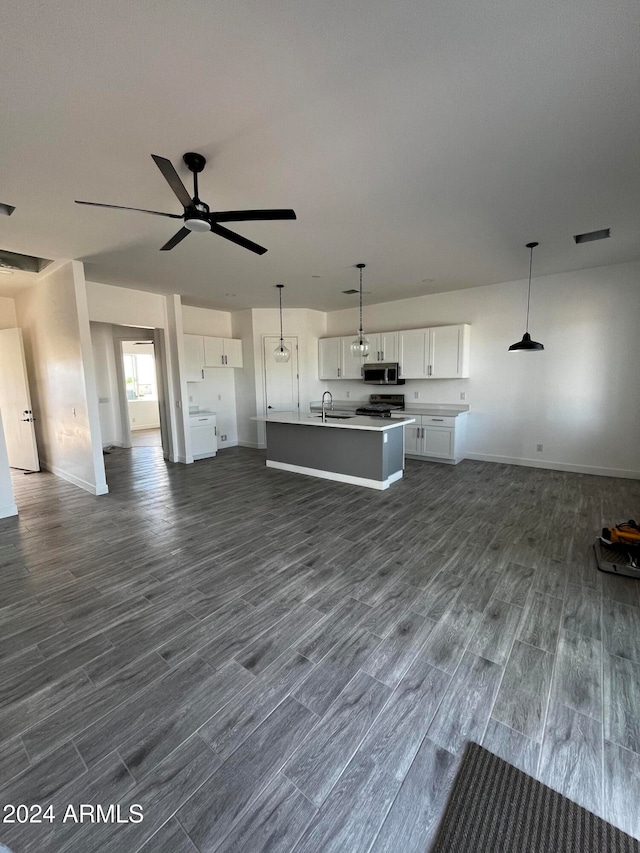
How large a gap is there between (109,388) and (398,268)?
6.60m

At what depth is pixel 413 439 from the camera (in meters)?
6.32

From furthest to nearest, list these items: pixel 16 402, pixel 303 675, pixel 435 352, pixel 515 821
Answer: pixel 435 352
pixel 16 402
pixel 303 675
pixel 515 821

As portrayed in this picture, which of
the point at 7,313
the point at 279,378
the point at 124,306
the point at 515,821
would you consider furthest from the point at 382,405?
the point at 7,313

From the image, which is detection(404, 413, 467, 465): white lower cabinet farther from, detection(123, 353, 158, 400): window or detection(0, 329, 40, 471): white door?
detection(123, 353, 158, 400): window

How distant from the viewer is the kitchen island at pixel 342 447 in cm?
469

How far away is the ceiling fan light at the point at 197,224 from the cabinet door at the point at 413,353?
476 centimetres

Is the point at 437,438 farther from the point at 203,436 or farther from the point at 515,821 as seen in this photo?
the point at 515,821

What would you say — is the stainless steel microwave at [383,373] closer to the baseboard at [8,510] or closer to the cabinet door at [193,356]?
the cabinet door at [193,356]

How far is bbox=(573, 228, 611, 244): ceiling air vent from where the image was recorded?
3.63 meters

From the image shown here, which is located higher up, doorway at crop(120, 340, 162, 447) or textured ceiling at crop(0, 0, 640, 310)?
textured ceiling at crop(0, 0, 640, 310)

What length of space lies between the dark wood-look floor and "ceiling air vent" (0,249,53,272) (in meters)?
3.31

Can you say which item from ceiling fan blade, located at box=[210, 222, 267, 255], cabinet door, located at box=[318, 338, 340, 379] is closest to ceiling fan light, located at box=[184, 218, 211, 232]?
ceiling fan blade, located at box=[210, 222, 267, 255]

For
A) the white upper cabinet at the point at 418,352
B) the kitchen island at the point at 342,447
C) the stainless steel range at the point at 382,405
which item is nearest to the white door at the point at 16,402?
the kitchen island at the point at 342,447

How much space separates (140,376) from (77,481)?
5.95 meters
